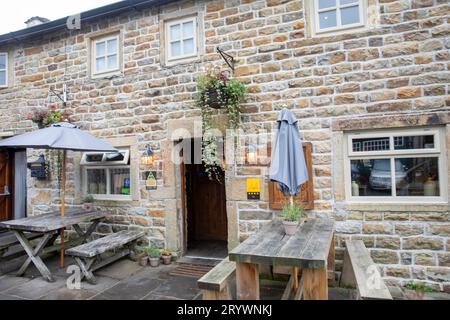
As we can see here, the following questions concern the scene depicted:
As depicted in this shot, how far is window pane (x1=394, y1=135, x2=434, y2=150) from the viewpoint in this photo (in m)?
3.96

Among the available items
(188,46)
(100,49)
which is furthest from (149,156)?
(100,49)

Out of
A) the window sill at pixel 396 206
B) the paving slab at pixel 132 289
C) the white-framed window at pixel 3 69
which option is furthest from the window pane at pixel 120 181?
the window sill at pixel 396 206

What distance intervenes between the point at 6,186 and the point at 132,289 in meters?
5.15

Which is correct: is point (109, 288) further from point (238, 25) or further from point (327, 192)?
point (238, 25)

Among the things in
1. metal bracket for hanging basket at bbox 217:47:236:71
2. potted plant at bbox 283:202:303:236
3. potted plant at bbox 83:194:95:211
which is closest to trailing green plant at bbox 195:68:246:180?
metal bracket for hanging basket at bbox 217:47:236:71

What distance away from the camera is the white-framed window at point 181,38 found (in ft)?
17.0

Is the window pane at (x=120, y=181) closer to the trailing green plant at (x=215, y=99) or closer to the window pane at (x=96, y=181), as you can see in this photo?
the window pane at (x=96, y=181)

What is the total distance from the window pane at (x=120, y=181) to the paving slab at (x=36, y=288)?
6.02ft

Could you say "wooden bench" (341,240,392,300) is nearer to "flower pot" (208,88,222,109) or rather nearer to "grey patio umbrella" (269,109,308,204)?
"grey patio umbrella" (269,109,308,204)

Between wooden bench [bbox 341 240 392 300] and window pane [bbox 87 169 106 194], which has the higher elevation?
window pane [bbox 87 169 106 194]

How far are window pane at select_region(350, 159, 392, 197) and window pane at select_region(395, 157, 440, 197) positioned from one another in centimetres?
14

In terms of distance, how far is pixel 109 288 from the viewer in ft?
13.4
